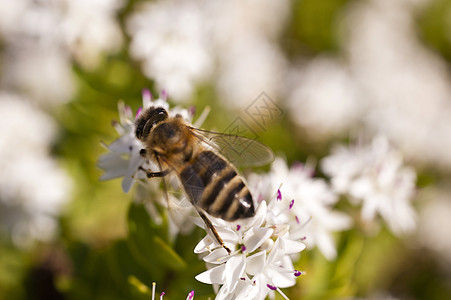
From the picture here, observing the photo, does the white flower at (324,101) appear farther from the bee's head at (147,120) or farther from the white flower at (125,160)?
the bee's head at (147,120)

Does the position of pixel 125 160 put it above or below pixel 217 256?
above

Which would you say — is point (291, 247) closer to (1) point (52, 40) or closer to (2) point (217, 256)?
(2) point (217, 256)

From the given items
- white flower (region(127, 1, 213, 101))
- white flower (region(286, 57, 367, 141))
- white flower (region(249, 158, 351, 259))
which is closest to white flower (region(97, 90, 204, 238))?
white flower (region(249, 158, 351, 259))

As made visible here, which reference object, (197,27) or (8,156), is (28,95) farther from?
(197,27)

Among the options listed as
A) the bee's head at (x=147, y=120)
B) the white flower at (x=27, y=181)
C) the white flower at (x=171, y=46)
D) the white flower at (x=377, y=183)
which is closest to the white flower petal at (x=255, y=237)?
the bee's head at (x=147, y=120)

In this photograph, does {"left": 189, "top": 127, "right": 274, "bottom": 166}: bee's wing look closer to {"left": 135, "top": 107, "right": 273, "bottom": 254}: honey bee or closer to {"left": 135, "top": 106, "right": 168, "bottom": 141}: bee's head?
{"left": 135, "top": 107, "right": 273, "bottom": 254}: honey bee

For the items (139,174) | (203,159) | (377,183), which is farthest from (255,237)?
(377,183)
